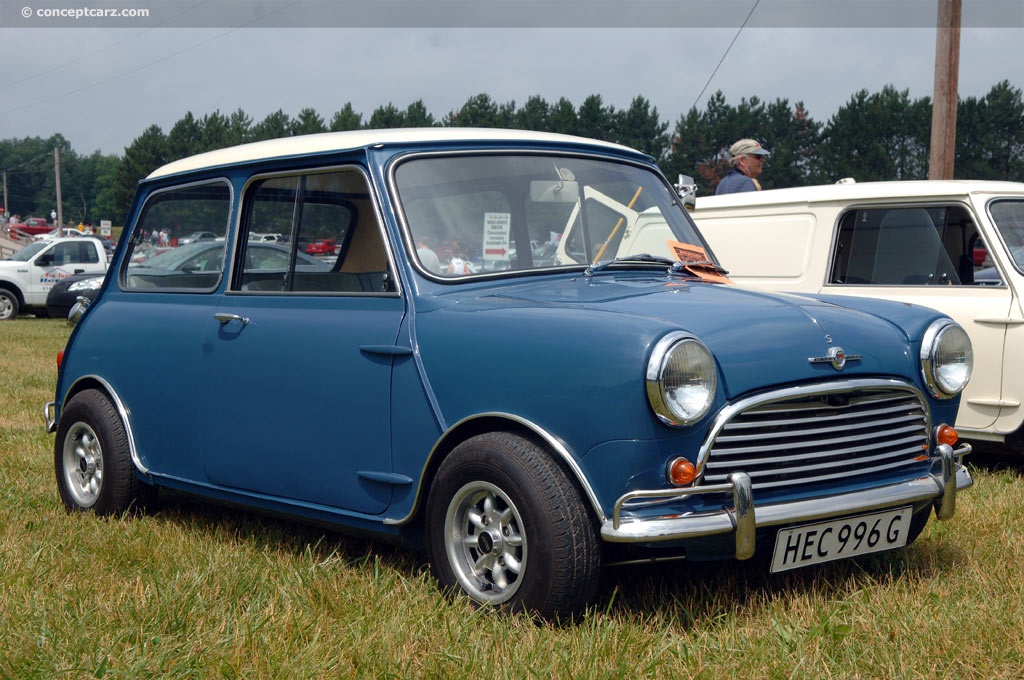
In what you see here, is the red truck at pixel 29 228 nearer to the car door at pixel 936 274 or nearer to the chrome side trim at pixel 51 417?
the chrome side trim at pixel 51 417

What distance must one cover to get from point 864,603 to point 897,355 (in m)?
0.82

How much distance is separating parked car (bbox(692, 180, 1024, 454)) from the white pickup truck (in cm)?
1711

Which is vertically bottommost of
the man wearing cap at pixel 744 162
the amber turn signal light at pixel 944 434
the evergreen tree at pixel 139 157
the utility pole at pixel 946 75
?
the amber turn signal light at pixel 944 434

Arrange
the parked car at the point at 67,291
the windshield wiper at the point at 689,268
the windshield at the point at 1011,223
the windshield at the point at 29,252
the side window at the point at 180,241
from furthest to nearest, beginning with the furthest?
the windshield at the point at 29,252 → the parked car at the point at 67,291 → the windshield at the point at 1011,223 → the side window at the point at 180,241 → the windshield wiper at the point at 689,268

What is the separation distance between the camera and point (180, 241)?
17.7 feet

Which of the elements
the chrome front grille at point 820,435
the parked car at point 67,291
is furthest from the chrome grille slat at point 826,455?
the parked car at point 67,291

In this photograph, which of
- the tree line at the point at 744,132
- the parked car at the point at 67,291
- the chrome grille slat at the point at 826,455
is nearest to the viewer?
the chrome grille slat at the point at 826,455

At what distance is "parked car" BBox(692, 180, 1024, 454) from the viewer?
254 inches

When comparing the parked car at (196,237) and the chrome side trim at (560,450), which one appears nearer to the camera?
the chrome side trim at (560,450)

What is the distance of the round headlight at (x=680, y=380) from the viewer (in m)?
3.25

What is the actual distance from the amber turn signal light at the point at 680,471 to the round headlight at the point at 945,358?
3.75 ft

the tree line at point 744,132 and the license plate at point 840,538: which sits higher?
the tree line at point 744,132

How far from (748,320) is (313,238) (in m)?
1.83

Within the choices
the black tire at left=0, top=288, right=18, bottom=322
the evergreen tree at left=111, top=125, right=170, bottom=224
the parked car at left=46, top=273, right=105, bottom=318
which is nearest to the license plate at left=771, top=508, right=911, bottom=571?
the parked car at left=46, top=273, right=105, bottom=318
